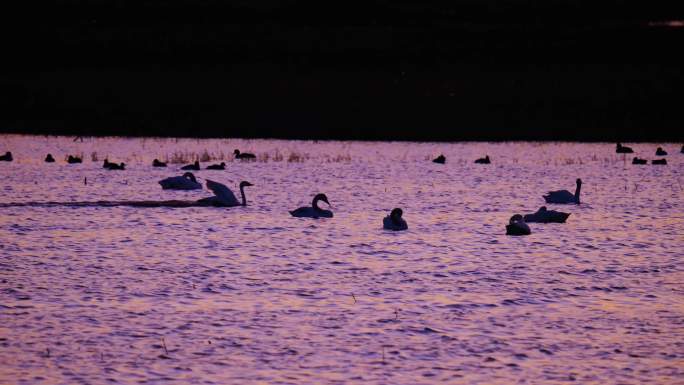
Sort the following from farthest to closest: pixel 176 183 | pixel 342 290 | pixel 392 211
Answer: pixel 176 183 < pixel 392 211 < pixel 342 290

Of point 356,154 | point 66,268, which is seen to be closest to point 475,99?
point 356,154

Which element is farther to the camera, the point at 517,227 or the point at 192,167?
the point at 192,167

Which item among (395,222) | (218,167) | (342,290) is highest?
(218,167)

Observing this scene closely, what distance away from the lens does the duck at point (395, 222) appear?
21.4 meters

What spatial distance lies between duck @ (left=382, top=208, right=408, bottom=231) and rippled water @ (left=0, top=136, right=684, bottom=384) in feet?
0.84

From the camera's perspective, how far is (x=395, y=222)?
21.5 metres

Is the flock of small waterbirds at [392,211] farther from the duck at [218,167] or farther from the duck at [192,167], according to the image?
the duck at [218,167]

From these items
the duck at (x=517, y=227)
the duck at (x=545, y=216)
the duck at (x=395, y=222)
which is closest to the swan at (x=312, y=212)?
the duck at (x=395, y=222)

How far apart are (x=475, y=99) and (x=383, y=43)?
70.7ft

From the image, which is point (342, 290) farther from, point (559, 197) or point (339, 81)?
point (339, 81)

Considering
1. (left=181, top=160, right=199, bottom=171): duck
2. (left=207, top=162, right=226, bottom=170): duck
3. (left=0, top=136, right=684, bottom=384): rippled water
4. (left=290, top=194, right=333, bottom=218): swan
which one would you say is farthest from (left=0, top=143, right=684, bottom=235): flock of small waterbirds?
(left=207, top=162, right=226, bottom=170): duck

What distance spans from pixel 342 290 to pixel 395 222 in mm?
6614

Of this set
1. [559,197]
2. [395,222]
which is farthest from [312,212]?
[559,197]

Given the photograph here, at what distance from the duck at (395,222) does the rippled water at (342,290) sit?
0.26 meters
